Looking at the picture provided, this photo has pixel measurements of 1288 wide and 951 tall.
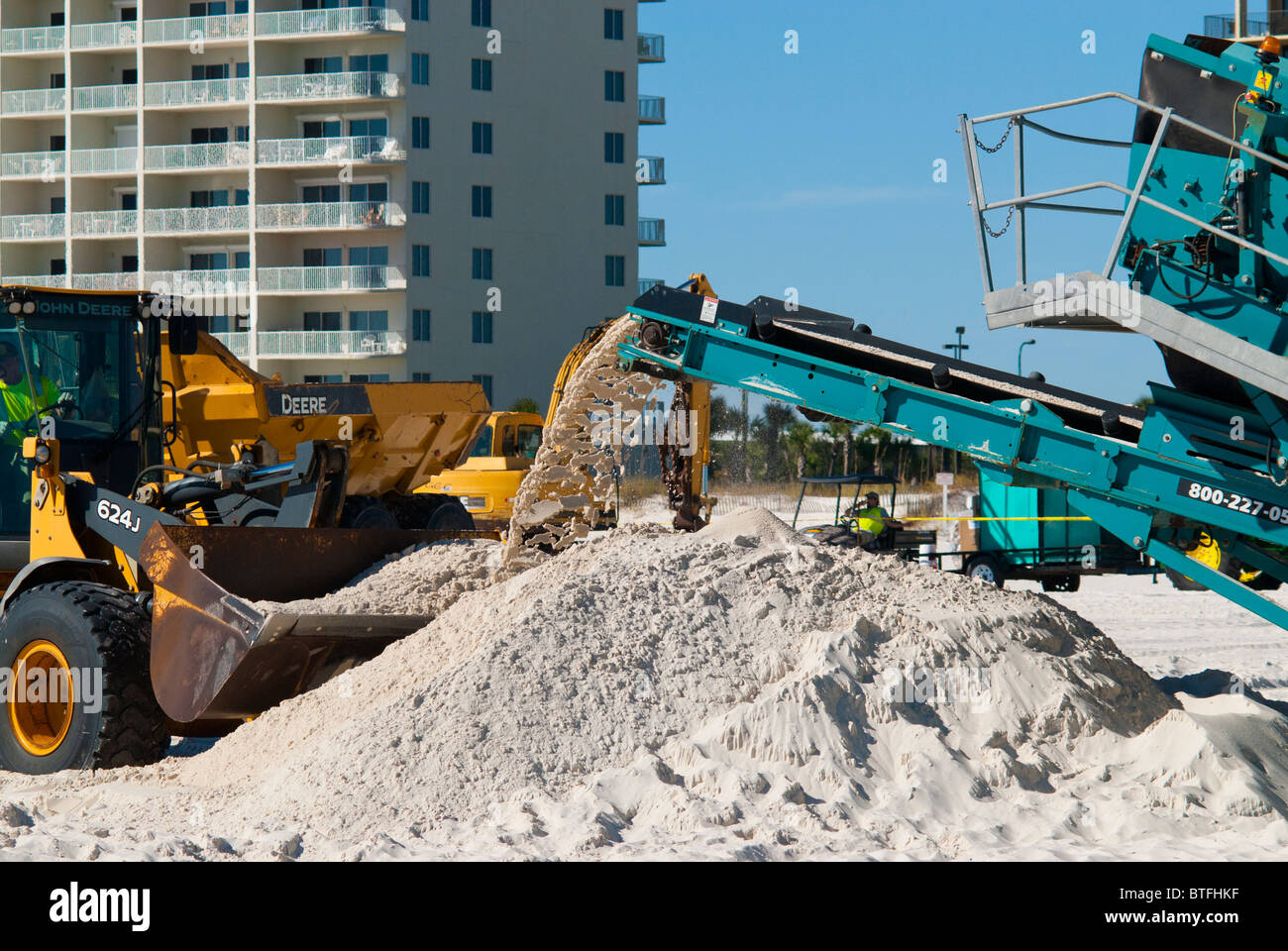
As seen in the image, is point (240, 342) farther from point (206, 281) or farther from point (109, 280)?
point (109, 280)

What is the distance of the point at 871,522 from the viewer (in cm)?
1928

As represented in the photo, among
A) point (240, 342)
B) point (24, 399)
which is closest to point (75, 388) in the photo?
point (24, 399)

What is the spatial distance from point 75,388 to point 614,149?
41050 mm

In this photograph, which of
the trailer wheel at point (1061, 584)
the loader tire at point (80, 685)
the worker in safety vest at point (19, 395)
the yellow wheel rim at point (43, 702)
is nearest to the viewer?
the loader tire at point (80, 685)

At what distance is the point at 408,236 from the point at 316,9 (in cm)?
795

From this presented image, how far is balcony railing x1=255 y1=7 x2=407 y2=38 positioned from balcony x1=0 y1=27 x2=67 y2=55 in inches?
299

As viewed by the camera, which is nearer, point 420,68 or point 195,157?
point 420,68

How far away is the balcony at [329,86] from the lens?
44469 mm

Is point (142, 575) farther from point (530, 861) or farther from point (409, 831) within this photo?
point (530, 861)

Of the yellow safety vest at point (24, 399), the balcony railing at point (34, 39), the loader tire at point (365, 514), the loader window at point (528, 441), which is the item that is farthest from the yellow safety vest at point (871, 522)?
the balcony railing at point (34, 39)

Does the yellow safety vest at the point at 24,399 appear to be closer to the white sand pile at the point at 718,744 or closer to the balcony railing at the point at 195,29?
the white sand pile at the point at 718,744

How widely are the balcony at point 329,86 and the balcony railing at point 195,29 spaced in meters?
2.06

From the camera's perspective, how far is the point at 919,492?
145 ft

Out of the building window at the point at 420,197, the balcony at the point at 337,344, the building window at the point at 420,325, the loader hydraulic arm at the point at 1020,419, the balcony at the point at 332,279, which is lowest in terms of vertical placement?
the loader hydraulic arm at the point at 1020,419
